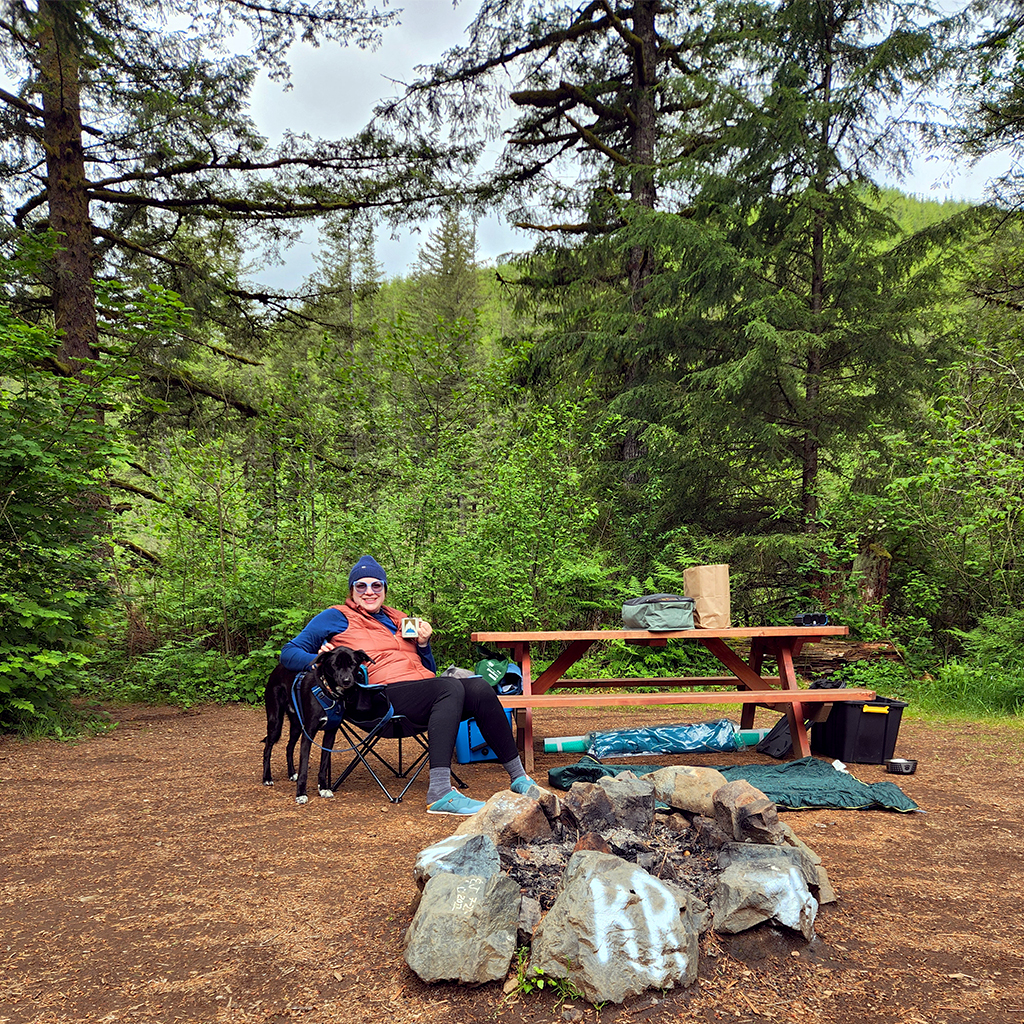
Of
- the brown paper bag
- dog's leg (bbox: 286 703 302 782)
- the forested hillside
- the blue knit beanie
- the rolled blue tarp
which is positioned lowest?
the rolled blue tarp

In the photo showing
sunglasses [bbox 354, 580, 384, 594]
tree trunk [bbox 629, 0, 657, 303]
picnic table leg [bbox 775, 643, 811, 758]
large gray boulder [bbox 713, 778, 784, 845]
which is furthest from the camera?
tree trunk [bbox 629, 0, 657, 303]

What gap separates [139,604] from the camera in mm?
7332

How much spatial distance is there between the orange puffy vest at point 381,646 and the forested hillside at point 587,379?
2980 mm

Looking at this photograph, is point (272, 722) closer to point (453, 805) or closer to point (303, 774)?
point (303, 774)

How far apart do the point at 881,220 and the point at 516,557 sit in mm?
5367

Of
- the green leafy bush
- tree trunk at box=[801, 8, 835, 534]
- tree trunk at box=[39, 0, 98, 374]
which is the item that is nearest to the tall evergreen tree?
tree trunk at box=[39, 0, 98, 374]

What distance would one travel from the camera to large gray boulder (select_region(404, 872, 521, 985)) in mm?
1795

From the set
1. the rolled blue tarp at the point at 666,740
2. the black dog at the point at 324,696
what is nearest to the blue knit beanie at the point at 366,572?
the black dog at the point at 324,696

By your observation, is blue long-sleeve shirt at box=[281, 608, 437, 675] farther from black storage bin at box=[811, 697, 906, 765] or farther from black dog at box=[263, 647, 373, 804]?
black storage bin at box=[811, 697, 906, 765]

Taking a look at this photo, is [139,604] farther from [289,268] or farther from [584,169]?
[584,169]

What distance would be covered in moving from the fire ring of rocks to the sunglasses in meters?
1.63

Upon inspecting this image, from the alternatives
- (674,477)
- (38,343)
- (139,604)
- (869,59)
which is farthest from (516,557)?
(869,59)

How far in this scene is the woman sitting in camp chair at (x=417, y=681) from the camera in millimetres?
3312

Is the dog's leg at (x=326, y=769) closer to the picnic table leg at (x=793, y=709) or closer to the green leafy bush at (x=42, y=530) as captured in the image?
the green leafy bush at (x=42, y=530)
